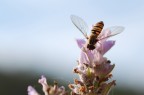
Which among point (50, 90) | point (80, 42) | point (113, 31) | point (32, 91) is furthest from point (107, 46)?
point (32, 91)

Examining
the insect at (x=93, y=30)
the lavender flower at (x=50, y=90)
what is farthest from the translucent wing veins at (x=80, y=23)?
the lavender flower at (x=50, y=90)

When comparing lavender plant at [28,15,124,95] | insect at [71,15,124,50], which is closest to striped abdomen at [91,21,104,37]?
insect at [71,15,124,50]

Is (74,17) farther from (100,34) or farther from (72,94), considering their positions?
(72,94)

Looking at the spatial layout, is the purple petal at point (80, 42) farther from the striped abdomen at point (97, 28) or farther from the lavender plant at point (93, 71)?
the striped abdomen at point (97, 28)

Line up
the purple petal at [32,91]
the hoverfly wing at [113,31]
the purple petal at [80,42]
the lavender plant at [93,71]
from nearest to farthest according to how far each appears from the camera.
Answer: the purple petal at [32,91], the lavender plant at [93,71], the purple petal at [80,42], the hoverfly wing at [113,31]

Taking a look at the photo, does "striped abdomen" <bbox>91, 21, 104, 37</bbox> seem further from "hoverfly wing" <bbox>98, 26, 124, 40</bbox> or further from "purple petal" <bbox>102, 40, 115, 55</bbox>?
"purple petal" <bbox>102, 40, 115, 55</bbox>

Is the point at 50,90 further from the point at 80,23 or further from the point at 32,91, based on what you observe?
the point at 80,23
